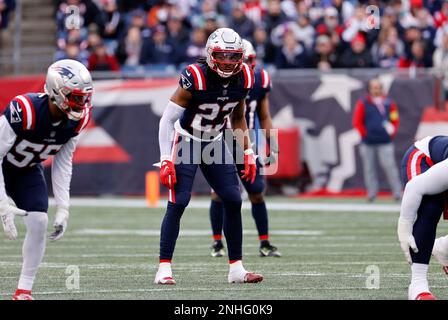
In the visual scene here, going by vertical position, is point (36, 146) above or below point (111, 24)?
above

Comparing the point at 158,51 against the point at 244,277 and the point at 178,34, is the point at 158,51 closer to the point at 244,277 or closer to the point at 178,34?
the point at 178,34

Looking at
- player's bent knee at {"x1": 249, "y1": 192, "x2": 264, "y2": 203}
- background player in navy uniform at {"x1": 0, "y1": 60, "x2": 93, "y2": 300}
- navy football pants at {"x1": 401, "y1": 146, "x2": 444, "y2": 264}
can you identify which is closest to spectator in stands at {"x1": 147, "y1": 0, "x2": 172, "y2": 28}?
player's bent knee at {"x1": 249, "y1": 192, "x2": 264, "y2": 203}

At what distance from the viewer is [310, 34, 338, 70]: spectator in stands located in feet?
55.3

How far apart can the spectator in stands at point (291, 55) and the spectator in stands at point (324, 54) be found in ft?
0.78

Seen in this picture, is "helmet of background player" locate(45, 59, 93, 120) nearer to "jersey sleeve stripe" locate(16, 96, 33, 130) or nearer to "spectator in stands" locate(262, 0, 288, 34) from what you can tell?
"jersey sleeve stripe" locate(16, 96, 33, 130)

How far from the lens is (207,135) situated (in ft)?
24.6

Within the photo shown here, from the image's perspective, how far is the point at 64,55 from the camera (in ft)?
60.0

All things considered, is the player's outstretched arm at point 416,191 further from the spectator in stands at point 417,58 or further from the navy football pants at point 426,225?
the spectator in stands at point 417,58

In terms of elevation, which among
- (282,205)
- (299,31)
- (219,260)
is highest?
(299,31)

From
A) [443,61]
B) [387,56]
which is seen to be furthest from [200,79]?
[387,56]

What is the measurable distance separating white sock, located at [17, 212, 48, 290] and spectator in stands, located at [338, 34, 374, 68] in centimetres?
1119

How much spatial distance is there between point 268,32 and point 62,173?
466 inches
